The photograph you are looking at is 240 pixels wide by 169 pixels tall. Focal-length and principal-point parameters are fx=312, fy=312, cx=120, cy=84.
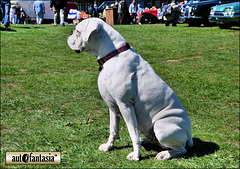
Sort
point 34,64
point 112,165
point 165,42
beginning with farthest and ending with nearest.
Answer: point 165,42 → point 34,64 → point 112,165

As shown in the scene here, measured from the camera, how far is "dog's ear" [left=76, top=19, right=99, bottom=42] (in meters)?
3.46

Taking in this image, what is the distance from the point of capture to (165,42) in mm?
14430

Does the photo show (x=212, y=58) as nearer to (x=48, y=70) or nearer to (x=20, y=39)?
(x=48, y=70)

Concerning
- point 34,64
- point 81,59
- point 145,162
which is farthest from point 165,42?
point 145,162

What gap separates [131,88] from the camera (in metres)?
3.51

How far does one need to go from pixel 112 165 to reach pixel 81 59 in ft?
26.5

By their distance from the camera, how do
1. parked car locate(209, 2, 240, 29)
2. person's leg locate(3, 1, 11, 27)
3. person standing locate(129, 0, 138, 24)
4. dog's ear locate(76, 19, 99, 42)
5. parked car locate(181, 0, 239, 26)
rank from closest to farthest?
dog's ear locate(76, 19, 99, 42)
parked car locate(209, 2, 240, 29)
person's leg locate(3, 1, 11, 27)
parked car locate(181, 0, 239, 26)
person standing locate(129, 0, 138, 24)

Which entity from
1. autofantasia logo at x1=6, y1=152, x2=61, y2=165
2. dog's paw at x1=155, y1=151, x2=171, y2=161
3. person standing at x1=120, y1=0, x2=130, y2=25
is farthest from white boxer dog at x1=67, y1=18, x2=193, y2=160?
person standing at x1=120, y1=0, x2=130, y2=25

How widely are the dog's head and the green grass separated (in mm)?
1426

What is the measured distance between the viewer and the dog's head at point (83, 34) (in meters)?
3.47

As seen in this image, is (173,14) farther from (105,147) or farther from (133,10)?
(105,147)

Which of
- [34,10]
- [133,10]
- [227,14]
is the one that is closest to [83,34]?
[227,14]

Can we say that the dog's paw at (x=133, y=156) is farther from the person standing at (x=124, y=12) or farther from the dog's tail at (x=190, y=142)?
Result: the person standing at (x=124, y=12)

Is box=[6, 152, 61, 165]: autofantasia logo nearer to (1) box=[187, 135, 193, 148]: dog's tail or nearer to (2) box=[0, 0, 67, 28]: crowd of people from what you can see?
(1) box=[187, 135, 193, 148]: dog's tail
